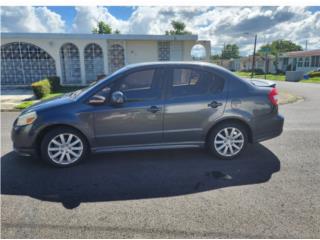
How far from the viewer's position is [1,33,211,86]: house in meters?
15.6

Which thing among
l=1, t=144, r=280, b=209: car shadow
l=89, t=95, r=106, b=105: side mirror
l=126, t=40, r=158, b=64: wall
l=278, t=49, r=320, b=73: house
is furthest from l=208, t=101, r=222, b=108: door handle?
l=278, t=49, r=320, b=73: house

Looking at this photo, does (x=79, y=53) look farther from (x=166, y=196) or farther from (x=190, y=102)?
(x=166, y=196)

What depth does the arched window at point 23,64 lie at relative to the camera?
1598 centimetres

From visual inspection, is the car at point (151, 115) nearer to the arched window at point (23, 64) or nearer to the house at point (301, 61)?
the arched window at point (23, 64)

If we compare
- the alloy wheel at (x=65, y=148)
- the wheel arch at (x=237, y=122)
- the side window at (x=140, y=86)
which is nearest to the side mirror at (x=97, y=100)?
the side window at (x=140, y=86)

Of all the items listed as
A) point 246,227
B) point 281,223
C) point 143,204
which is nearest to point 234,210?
point 246,227

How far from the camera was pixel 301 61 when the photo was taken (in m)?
38.7

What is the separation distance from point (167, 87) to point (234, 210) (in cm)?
206

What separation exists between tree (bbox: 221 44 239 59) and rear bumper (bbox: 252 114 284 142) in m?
97.6

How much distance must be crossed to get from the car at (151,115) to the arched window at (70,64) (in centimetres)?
1430

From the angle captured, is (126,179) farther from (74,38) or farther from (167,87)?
(74,38)

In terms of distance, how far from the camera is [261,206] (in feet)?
8.63

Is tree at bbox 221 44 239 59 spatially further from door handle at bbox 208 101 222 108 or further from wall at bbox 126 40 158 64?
door handle at bbox 208 101 222 108

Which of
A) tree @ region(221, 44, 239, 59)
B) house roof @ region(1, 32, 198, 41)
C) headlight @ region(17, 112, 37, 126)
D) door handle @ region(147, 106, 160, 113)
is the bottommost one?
headlight @ region(17, 112, 37, 126)
